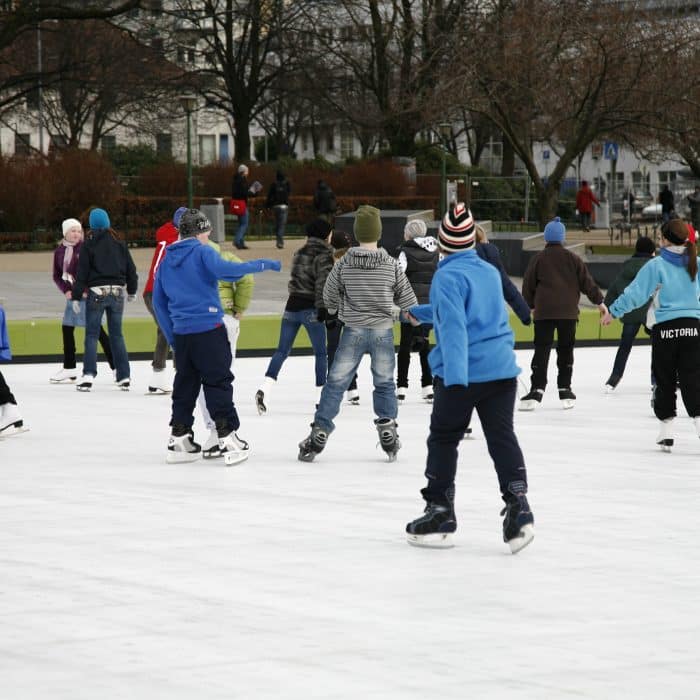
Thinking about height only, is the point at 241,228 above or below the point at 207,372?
above

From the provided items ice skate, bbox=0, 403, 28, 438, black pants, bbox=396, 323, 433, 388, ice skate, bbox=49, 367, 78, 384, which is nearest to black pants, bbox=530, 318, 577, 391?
black pants, bbox=396, 323, 433, 388

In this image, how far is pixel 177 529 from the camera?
7820mm

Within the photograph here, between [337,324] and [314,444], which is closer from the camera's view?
[314,444]

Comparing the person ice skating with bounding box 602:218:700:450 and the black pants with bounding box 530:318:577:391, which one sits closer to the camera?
the person ice skating with bounding box 602:218:700:450

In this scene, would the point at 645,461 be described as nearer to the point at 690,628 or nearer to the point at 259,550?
the point at 259,550

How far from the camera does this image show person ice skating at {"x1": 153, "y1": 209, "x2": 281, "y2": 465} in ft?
32.1

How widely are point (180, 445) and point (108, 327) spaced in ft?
14.6

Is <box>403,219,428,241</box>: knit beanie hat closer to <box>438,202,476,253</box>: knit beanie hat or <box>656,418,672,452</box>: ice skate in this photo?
<box>656,418,672,452</box>: ice skate

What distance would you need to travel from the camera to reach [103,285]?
46.9ft

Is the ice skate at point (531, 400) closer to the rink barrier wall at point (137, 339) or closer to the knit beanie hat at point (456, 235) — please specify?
the rink barrier wall at point (137, 339)

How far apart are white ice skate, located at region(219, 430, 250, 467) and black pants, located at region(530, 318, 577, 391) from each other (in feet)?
13.1

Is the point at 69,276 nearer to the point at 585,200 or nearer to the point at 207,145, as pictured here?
the point at 585,200

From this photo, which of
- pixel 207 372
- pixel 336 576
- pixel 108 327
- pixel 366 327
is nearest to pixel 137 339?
pixel 108 327

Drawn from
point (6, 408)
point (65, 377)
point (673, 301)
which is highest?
point (673, 301)
